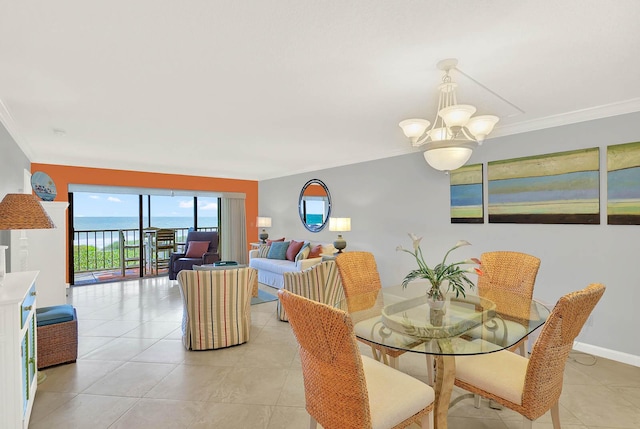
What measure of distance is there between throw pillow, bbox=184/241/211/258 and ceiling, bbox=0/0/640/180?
3198 millimetres

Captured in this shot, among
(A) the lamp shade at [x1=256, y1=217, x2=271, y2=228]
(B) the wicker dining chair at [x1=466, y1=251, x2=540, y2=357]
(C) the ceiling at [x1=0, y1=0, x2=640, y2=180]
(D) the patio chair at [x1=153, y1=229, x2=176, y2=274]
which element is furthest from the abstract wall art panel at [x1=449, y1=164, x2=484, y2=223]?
(D) the patio chair at [x1=153, y1=229, x2=176, y2=274]

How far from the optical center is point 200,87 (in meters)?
2.41

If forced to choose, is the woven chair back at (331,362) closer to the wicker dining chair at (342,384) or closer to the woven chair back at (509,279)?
the wicker dining chair at (342,384)

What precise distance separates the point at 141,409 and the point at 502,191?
393cm

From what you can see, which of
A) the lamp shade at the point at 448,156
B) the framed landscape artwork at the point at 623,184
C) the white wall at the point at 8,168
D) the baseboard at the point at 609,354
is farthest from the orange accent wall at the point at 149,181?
the framed landscape artwork at the point at 623,184

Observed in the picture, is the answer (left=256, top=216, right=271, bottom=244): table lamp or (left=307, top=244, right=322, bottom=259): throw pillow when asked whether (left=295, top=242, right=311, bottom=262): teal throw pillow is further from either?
(left=256, top=216, right=271, bottom=244): table lamp

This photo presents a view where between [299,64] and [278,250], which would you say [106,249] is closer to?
[278,250]

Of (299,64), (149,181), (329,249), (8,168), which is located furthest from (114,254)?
(299,64)

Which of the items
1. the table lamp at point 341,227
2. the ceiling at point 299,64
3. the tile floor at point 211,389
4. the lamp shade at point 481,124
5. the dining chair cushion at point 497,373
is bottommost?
the tile floor at point 211,389

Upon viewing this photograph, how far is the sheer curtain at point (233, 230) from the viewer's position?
297 inches

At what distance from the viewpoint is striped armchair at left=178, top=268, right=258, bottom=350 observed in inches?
121

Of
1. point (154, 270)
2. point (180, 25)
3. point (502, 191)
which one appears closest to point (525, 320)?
point (502, 191)

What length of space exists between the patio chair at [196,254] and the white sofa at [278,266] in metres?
0.94

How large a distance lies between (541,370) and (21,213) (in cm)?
322
